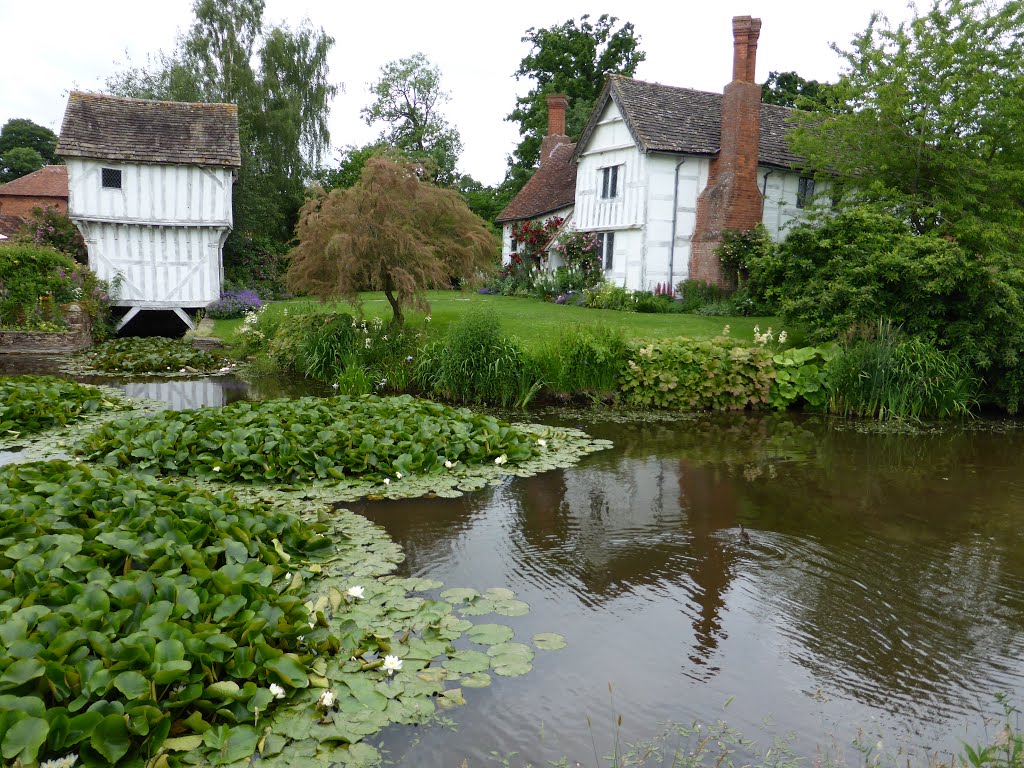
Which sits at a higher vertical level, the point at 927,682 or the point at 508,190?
the point at 508,190

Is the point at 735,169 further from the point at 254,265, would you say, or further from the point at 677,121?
the point at 254,265

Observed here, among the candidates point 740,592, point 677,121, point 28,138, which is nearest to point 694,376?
point 740,592

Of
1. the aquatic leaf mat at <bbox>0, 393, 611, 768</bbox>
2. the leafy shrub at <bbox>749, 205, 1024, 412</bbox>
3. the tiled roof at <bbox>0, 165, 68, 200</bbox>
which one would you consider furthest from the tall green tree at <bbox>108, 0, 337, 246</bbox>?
the aquatic leaf mat at <bbox>0, 393, 611, 768</bbox>

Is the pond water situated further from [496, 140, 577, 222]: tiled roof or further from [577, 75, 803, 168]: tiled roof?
[496, 140, 577, 222]: tiled roof

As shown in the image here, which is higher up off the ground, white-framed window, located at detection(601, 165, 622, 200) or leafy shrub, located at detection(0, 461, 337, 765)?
white-framed window, located at detection(601, 165, 622, 200)

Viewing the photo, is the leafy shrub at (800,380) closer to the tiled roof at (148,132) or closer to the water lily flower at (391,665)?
the water lily flower at (391,665)

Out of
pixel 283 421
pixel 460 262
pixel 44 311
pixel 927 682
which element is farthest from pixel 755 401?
pixel 44 311

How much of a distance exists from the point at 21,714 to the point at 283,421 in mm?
5705

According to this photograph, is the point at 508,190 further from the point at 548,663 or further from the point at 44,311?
the point at 548,663

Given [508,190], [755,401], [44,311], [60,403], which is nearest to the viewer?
[60,403]

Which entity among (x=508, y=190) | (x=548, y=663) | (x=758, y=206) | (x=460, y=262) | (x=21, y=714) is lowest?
(x=548, y=663)

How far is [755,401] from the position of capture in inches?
513

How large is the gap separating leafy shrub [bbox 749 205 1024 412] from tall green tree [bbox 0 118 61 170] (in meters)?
61.9

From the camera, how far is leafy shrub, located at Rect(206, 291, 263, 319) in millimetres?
23248
